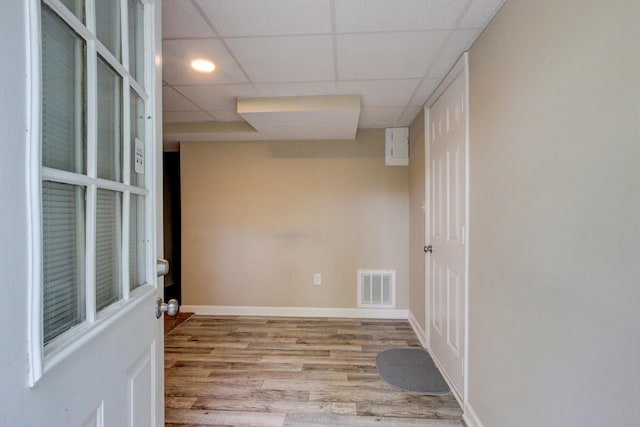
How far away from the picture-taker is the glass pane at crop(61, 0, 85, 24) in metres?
0.69

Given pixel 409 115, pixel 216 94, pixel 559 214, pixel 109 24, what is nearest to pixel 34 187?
pixel 109 24

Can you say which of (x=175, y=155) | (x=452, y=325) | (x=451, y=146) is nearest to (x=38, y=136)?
(x=451, y=146)

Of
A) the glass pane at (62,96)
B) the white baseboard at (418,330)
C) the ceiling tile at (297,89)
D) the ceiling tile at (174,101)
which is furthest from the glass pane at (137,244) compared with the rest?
the white baseboard at (418,330)

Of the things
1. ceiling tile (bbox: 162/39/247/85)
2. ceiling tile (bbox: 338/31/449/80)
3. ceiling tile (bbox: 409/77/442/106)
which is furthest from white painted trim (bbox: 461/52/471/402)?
ceiling tile (bbox: 162/39/247/85)

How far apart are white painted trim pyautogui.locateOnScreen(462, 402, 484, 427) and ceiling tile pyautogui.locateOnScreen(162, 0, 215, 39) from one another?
2555 millimetres

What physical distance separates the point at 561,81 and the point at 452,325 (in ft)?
5.32

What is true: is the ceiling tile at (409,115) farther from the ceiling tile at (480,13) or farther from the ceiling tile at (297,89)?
the ceiling tile at (480,13)

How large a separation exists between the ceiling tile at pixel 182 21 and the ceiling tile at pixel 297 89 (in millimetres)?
711

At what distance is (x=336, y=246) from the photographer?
3.51 metres

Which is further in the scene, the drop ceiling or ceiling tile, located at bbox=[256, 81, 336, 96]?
ceiling tile, located at bbox=[256, 81, 336, 96]

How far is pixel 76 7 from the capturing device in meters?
0.71

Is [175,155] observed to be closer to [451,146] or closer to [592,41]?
[451,146]

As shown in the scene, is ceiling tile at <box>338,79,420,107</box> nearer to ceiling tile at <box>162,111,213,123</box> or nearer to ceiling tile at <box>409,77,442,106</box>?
ceiling tile at <box>409,77,442,106</box>

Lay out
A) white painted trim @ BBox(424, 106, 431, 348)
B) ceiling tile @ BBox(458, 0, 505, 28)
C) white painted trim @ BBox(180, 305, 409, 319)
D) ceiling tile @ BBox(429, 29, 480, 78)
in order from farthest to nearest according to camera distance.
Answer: white painted trim @ BBox(180, 305, 409, 319), white painted trim @ BBox(424, 106, 431, 348), ceiling tile @ BBox(429, 29, 480, 78), ceiling tile @ BBox(458, 0, 505, 28)
